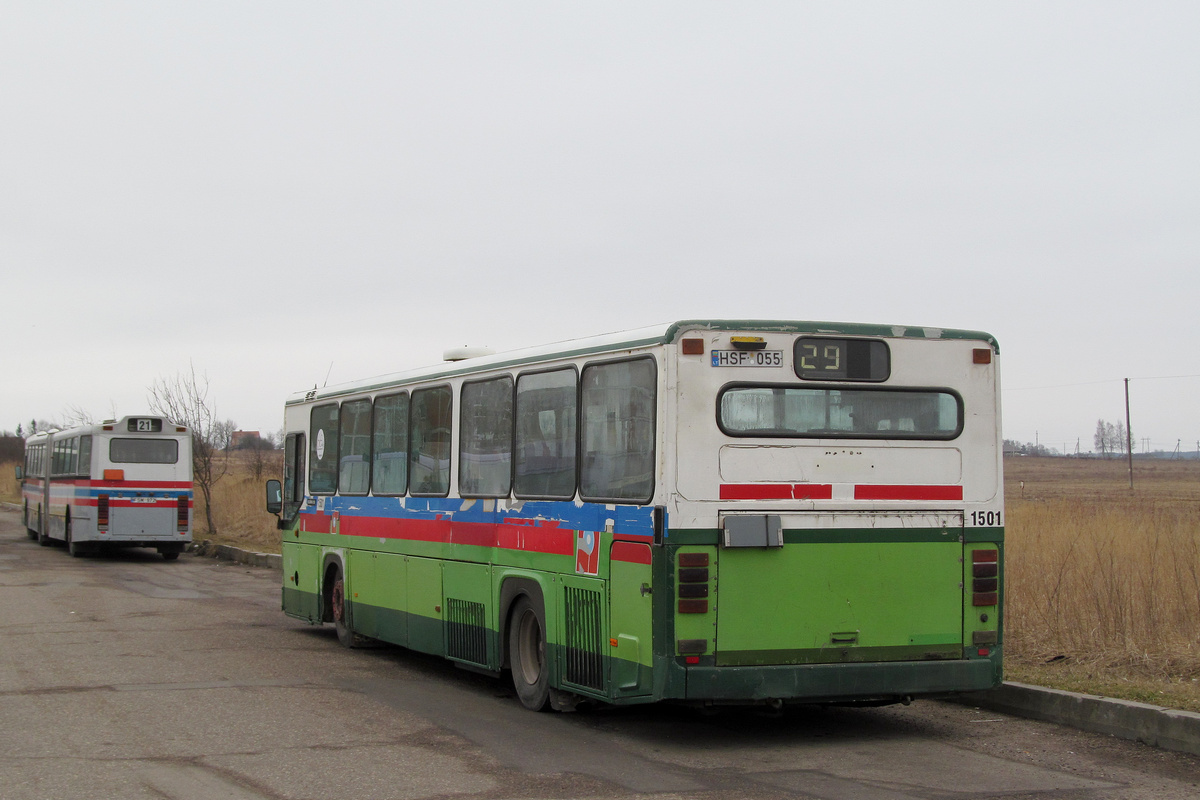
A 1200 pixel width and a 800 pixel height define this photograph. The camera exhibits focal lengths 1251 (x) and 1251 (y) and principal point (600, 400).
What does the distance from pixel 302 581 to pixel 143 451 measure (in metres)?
13.4

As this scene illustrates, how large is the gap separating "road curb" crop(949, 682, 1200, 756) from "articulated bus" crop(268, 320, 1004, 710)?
0.72 meters

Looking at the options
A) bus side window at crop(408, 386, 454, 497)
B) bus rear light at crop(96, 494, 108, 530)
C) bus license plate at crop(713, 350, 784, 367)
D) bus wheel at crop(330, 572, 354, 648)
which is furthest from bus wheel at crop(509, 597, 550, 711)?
bus rear light at crop(96, 494, 108, 530)

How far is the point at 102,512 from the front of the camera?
85.1ft

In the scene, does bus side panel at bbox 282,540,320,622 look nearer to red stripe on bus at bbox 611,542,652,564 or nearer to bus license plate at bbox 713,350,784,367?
red stripe on bus at bbox 611,542,652,564

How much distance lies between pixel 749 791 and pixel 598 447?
259 centimetres

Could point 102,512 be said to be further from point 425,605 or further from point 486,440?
point 486,440

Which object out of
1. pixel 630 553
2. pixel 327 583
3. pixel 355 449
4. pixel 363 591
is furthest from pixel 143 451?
pixel 630 553

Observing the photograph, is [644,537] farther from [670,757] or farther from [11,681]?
[11,681]

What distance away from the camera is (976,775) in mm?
7281

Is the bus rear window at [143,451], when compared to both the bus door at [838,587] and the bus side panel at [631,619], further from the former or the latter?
the bus door at [838,587]

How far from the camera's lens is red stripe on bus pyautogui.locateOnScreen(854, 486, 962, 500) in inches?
319

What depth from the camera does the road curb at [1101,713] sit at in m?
7.70

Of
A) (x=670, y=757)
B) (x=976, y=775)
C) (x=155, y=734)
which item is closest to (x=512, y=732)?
(x=670, y=757)

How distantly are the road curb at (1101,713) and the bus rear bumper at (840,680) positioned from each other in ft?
2.16
